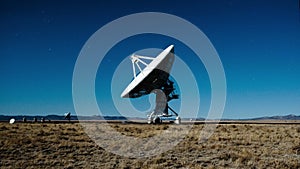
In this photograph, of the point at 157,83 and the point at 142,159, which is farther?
the point at 157,83

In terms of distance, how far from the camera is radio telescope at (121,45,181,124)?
3306cm

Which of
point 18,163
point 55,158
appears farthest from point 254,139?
point 18,163

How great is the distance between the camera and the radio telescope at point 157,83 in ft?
108

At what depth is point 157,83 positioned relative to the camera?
116ft

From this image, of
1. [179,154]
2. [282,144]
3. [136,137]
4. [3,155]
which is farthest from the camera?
[136,137]

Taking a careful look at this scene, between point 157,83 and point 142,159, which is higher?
point 157,83

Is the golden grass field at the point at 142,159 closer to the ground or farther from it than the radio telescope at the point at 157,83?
closer to the ground

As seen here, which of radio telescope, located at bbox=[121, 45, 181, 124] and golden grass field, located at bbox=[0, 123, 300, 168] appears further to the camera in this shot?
radio telescope, located at bbox=[121, 45, 181, 124]

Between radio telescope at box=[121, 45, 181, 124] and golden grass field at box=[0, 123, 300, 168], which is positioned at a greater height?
radio telescope at box=[121, 45, 181, 124]

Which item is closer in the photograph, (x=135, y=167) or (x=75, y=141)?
(x=135, y=167)

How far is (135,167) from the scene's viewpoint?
50.3 feet

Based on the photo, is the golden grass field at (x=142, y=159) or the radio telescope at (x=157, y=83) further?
the radio telescope at (x=157, y=83)

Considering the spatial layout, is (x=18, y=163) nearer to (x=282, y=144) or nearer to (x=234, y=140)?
(x=234, y=140)

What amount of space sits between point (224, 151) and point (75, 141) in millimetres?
9148
